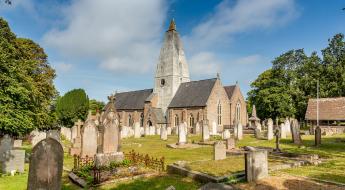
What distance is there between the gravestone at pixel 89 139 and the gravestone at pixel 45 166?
8544 mm

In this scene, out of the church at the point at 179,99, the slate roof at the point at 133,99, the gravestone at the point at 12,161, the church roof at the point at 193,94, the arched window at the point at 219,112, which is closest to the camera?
the gravestone at the point at 12,161

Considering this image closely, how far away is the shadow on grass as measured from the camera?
29.3ft

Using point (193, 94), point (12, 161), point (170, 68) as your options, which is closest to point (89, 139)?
point (12, 161)

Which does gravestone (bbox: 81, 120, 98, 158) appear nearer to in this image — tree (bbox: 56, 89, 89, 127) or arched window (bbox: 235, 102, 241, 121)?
tree (bbox: 56, 89, 89, 127)

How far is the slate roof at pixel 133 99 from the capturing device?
5143 cm

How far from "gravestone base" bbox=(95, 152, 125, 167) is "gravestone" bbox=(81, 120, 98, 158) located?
2944mm

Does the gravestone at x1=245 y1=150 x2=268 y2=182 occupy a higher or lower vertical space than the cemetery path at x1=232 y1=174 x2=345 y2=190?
higher

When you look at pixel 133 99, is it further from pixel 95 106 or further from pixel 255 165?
pixel 255 165

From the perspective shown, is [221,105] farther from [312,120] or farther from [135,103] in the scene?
[135,103]

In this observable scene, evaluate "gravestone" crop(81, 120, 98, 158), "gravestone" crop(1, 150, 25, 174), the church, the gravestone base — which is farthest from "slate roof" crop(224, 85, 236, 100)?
"gravestone" crop(1, 150, 25, 174)

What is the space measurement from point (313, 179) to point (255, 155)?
6.56 feet

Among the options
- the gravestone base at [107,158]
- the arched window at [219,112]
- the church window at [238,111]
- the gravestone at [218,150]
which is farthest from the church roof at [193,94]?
the gravestone base at [107,158]

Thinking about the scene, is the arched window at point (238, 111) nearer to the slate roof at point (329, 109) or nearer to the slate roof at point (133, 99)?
the slate roof at point (329, 109)

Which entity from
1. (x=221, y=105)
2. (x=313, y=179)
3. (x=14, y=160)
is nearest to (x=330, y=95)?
(x=221, y=105)
